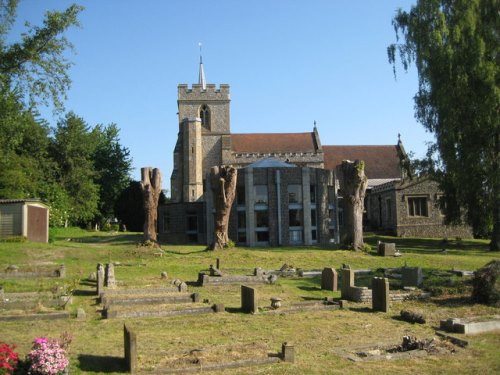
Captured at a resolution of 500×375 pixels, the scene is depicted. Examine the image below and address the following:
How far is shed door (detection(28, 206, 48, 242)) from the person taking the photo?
30.9 m

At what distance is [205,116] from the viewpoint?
212 feet

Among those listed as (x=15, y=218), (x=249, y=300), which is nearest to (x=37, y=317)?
(x=249, y=300)

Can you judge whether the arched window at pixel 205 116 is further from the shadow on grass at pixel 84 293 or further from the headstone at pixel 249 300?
the headstone at pixel 249 300

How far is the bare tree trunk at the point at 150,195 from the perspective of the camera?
102 feet

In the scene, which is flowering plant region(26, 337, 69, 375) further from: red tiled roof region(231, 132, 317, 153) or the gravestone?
red tiled roof region(231, 132, 317, 153)

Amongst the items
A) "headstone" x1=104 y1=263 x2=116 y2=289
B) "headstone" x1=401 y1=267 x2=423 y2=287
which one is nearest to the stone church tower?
"headstone" x1=104 y1=263 x2=116 y2=289

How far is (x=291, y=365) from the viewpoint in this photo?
9055mm

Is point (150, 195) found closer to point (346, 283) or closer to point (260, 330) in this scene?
point (346, 283)

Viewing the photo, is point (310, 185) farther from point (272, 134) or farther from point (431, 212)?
point (272, 134)

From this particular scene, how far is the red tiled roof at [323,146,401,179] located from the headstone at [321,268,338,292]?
4085 cm

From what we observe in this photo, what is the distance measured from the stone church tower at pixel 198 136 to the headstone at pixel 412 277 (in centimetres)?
4254

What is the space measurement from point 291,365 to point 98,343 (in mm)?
4136

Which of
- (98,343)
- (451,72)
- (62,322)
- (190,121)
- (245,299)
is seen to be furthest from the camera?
(190,121)

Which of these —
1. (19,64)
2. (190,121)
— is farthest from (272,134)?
(19,64)
